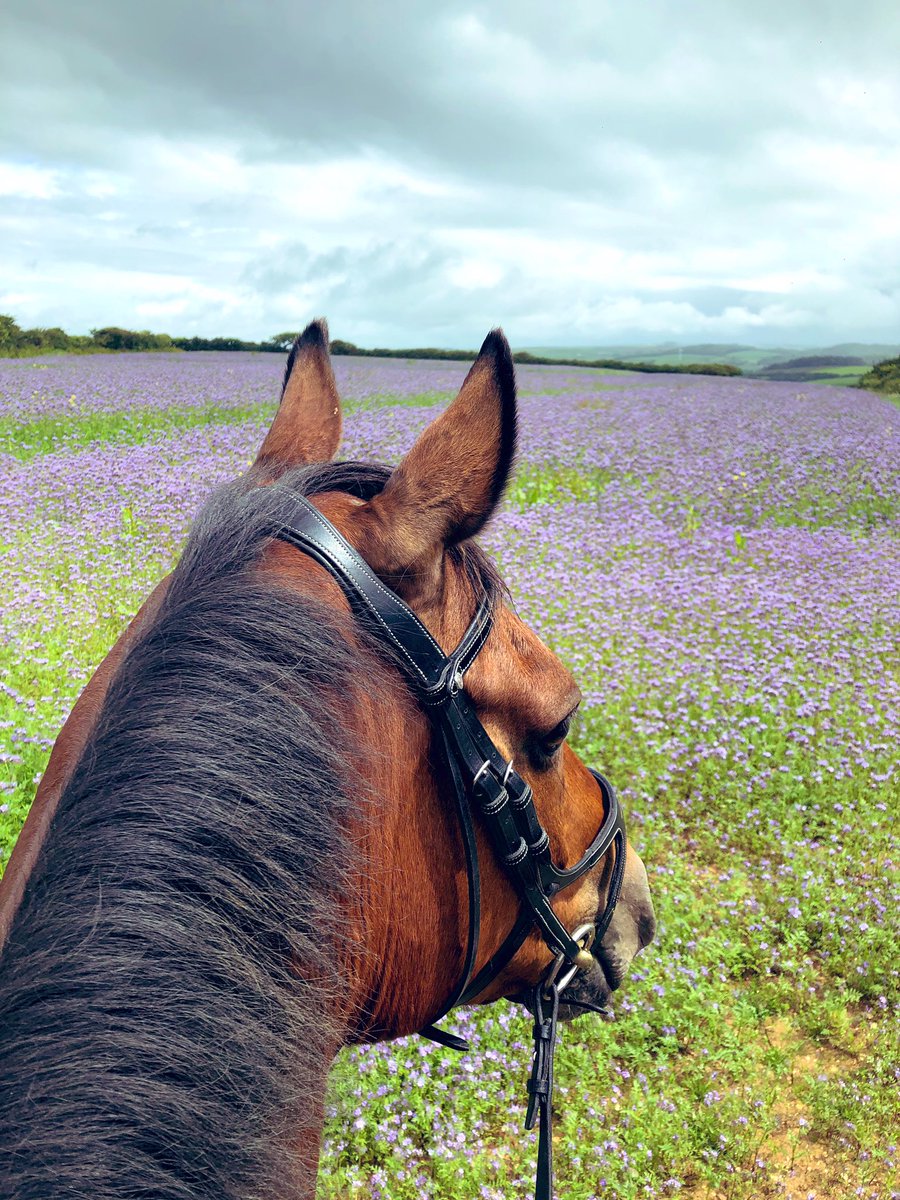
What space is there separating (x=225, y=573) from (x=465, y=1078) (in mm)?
2777

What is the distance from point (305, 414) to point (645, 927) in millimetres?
1547

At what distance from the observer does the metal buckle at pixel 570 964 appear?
1930 millimetres

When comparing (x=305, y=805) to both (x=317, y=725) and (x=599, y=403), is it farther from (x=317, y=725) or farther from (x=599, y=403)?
(x=599, y=403)

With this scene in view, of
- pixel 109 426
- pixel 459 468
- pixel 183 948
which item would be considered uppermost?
pixel 109 426

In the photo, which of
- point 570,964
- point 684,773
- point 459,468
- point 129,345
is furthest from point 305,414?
point 129,345

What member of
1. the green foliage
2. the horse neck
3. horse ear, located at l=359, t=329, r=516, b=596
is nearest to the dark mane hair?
the horse neck

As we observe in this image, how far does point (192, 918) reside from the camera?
1079 millimetres

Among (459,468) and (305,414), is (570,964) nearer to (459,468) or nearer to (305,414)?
(459,468)

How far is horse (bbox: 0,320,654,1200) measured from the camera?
102cm

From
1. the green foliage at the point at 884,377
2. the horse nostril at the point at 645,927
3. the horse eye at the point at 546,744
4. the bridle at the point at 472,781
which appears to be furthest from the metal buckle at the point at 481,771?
the green foliage at the point at 884,377

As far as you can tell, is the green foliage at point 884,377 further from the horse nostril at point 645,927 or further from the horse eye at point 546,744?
the horse eye at point 546,744

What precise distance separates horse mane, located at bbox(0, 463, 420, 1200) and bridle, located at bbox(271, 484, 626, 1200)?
0.08 metres

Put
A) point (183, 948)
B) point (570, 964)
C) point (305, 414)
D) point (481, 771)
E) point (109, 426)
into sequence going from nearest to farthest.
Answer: point (183, 948) → point (481, 771) → point (305, 414) → point (570, 964) → point (109, 426)

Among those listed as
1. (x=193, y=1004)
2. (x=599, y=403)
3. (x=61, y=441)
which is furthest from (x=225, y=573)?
(x=599, y=403)
